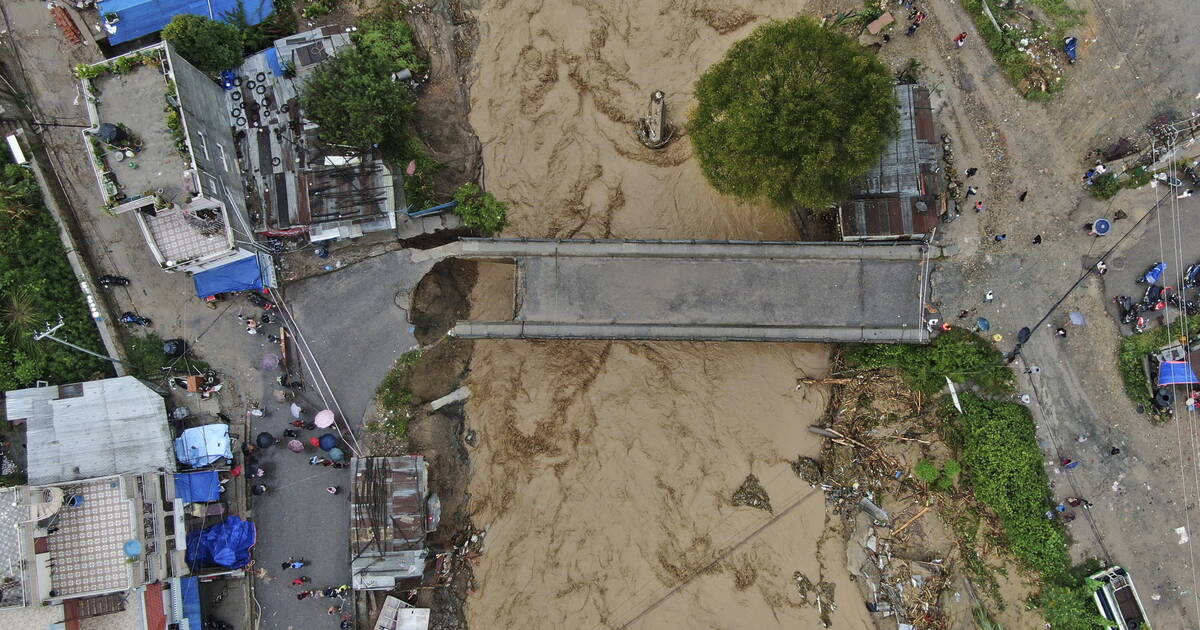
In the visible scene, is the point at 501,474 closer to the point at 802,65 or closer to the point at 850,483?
the point at 850,483

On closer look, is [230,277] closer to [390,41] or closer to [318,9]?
[390,41]

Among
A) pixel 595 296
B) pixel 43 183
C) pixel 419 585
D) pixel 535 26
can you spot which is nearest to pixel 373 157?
pixel 535 26

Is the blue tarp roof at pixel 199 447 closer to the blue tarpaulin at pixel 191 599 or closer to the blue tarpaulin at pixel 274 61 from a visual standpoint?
the blue tarpaulin at pixel 191 599

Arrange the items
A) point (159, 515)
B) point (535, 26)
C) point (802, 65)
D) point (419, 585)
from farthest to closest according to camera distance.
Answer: point (535, 26) < point (419, 585) < point (159, 515) < point (802, 65)

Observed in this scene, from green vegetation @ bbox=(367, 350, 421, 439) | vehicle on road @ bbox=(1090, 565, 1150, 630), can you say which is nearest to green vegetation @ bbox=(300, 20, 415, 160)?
green vegetation @ bbox=(367, 350, 421, 439)

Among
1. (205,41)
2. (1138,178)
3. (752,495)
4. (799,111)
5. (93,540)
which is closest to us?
(799,111)

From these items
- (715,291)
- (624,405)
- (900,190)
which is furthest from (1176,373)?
(624,405)

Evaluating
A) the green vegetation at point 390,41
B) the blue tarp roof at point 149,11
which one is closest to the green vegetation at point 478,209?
the green vegetation at point 390,41
